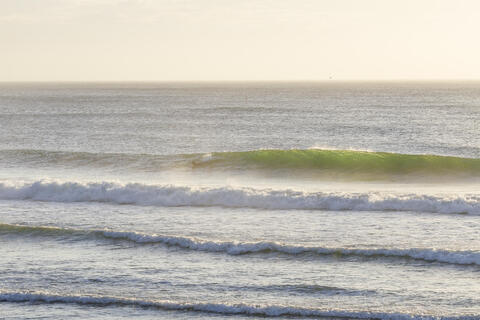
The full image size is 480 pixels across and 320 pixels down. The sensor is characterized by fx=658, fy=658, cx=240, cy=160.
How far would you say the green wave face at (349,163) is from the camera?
31219mm

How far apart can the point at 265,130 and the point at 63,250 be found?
4036 centimetres

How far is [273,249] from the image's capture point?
1606 cm

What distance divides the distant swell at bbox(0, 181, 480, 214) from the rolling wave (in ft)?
25.3

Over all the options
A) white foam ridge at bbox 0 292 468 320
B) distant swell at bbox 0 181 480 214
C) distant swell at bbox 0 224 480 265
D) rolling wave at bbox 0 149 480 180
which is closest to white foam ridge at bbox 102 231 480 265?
distant swell at bbox 0 224 480 265

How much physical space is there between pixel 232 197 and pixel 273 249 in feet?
22.8

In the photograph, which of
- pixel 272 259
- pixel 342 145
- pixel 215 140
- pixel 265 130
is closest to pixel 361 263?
pixel 272 259

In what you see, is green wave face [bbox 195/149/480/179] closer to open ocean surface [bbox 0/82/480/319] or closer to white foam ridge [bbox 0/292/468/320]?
open ocean surface [bbox 0/82/480/319]

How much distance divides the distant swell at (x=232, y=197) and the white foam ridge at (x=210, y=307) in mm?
9354

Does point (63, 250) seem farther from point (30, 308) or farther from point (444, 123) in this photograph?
point (444, 123)

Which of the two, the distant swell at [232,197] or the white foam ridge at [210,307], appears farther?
the distant swell at [232,197]

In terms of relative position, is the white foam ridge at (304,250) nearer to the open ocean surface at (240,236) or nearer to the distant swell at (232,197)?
the open ocean surface at (240,236)

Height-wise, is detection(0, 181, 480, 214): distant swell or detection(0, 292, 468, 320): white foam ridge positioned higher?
detection(0, 181, 480, 214): distant swell

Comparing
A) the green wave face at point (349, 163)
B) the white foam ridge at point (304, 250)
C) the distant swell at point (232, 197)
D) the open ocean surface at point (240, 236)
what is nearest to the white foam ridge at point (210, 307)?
the open ocean surface at point (240, 236)

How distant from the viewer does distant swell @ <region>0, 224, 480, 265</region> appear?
49.2ft
